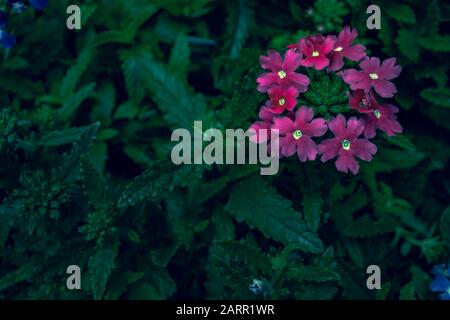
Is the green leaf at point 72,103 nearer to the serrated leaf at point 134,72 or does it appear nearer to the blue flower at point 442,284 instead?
the serrated leaf at point 134,72

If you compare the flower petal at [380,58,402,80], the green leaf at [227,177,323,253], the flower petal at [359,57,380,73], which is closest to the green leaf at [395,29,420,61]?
the flower petal at [380,58,402,80]

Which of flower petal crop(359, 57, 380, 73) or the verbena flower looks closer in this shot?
flower petal crop(359, 57, 380, 73)

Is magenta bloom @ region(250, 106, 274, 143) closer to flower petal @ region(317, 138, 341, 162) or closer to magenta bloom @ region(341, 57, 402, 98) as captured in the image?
flower petal @ region(317, 138, 341, 162)

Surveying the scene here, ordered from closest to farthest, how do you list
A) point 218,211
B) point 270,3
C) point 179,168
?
point 179,168
point 218,211
point 270,3

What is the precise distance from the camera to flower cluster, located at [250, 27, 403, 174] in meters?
2.48

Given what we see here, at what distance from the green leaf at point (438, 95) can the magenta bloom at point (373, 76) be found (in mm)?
661

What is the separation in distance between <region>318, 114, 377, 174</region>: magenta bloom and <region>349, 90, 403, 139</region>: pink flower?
51mm

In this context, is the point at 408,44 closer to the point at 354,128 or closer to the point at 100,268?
the point at 354,128

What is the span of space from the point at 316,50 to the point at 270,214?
825mm

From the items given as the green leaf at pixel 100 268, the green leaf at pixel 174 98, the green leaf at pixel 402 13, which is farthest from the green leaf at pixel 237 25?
the green leaf at pixel 100 268
